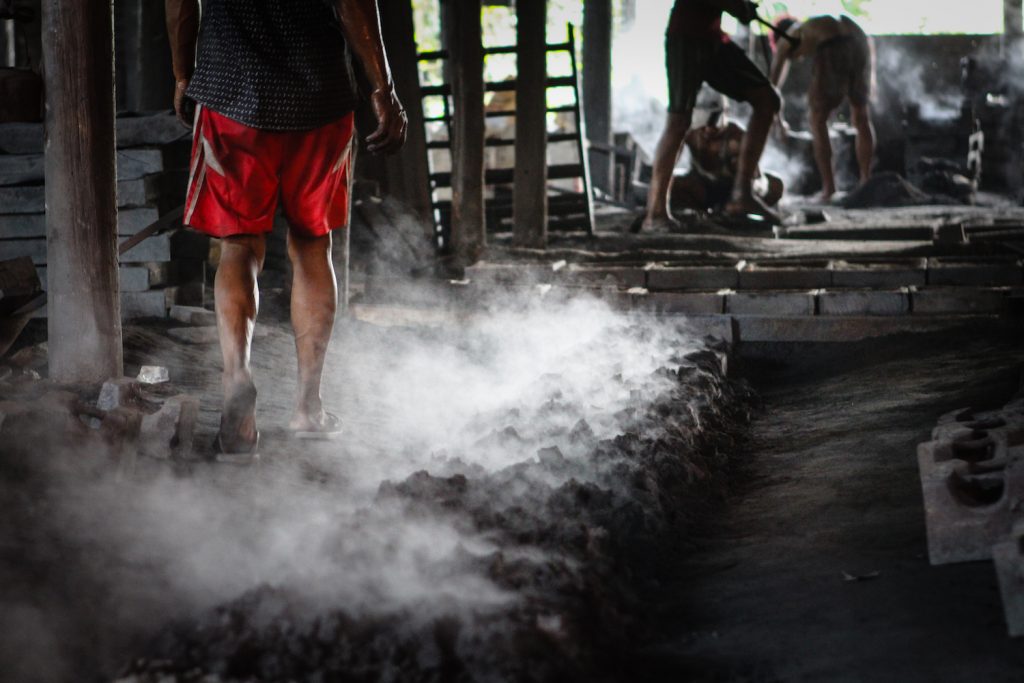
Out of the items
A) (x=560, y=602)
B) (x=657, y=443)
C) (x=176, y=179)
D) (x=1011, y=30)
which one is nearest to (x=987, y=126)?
(x=1011, y=30)

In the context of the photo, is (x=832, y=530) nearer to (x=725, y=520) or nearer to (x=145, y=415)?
(x=725, y=520)

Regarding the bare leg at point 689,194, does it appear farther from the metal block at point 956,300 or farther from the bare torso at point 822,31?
the metal block at point 956,300

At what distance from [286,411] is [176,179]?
2448 mm

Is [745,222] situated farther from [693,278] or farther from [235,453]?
[235,453]

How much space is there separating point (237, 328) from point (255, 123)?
2.04ft

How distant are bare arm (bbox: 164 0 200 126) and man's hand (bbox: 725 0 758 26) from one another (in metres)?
5.88

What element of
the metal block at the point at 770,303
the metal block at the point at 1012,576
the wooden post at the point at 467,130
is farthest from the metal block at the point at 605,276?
the metal block at the point at 1012,576

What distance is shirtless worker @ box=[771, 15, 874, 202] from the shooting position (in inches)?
546

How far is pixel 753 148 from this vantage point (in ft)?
32.0

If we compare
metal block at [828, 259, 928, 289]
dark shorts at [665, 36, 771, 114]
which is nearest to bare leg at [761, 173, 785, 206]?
dark shorts at [665, 36, 771, 114]

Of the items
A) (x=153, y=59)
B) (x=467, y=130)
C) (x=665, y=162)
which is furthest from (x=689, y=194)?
(x=153, y=59)

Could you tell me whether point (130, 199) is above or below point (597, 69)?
below

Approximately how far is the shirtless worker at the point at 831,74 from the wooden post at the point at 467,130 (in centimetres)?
702

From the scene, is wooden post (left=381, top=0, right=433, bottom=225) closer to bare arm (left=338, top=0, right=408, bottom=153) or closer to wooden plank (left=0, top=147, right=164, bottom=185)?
wooden plank (left=0, top=147, right=164, bottom=185)
